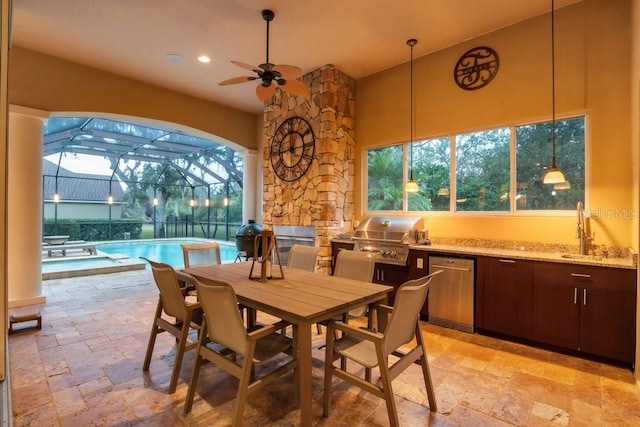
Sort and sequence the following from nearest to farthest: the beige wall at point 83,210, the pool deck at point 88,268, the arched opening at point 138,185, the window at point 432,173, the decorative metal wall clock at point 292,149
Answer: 1. the window at point 432,173
2. the decorative metal wall clock at point 292,149
3. the pool deck at point 88,268
4. the arched opening at point 138,185
5. the beige wall at point 83,210

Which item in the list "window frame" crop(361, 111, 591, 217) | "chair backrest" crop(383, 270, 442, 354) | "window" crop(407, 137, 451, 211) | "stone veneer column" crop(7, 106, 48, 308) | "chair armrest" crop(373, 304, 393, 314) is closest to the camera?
"chair backrest" crop(383, 270, 442, 354)

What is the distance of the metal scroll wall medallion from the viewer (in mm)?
3777

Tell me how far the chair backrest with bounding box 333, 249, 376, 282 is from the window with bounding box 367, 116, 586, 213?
182cm

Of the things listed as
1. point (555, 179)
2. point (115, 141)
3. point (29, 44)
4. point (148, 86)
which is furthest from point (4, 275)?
point (115, 141)

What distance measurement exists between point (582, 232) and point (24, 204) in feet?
21.1

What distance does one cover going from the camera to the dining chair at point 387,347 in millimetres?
1722

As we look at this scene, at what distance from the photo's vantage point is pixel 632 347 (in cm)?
255

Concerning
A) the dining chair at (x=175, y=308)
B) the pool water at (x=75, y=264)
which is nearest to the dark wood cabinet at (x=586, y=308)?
the dining chair at (x=175, y=308)

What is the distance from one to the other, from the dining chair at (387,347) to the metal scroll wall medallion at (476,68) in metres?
3.02

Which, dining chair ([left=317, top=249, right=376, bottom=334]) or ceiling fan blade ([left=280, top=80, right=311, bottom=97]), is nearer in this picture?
dining chair ([left=317, top=249, right=376, bottom=334])

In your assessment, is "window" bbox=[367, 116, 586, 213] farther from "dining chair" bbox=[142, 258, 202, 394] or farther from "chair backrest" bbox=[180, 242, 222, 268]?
"dining chair" bbox=[142, 258, 202, 394]

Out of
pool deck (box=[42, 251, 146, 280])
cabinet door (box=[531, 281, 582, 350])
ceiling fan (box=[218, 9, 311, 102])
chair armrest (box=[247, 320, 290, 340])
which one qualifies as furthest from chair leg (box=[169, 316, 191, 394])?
pool deck (box=[42, 251, 146, 280])

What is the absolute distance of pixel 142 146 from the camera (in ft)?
30.6

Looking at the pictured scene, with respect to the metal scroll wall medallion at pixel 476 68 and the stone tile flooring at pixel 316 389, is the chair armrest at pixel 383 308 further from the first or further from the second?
the metal scroll wall medallion at pixel 476 68
